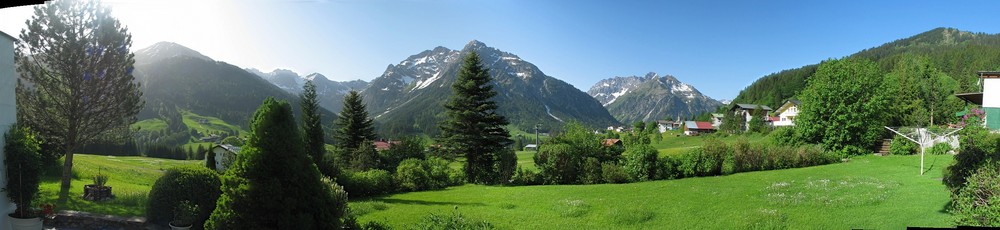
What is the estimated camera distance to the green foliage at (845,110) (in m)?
28.4

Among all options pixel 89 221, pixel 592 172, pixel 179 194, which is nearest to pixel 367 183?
pixel 179 194

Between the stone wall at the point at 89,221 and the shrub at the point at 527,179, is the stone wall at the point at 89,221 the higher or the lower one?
the higher one

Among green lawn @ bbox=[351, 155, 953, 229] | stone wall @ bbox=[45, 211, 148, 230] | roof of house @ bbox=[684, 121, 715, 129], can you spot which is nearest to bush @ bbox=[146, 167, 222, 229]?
stone wall @ bbox=[45, 211, 148, 230]

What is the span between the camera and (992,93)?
26.1ft

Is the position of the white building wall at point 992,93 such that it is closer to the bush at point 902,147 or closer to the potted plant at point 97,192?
the bush at point 902,147

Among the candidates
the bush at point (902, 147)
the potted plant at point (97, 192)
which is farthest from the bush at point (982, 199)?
the potted plant at point (97, 192)

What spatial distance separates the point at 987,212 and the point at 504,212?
385 inches

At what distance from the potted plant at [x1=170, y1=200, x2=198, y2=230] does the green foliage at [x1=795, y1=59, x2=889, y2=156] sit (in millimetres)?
33211

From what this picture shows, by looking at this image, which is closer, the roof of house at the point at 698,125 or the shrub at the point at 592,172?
the shrub at the point at 592,172

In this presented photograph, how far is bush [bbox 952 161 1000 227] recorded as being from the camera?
7.12 meters

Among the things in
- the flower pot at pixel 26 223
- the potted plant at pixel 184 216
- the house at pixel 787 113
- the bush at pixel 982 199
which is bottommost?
the flower pot at pixel 26 223

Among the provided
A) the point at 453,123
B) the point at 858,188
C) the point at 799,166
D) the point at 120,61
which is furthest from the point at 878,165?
the point at 120,61

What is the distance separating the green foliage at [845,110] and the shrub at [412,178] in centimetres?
2537

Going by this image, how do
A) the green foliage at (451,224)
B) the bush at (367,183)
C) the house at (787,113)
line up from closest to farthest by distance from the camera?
1. the green foliage at (451,224)
2. the bush at (367,183)
3. the house at (787,113)
